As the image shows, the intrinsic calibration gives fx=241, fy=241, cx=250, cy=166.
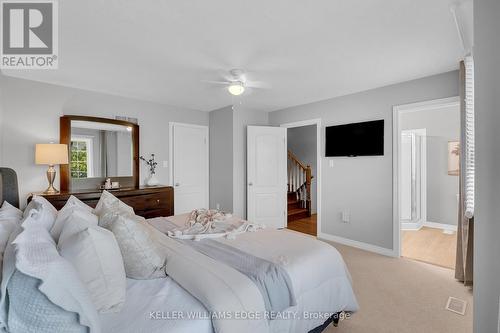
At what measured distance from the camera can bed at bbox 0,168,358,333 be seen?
108 cm

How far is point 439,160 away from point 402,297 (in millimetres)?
3459

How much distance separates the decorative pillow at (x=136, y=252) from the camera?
1.37m

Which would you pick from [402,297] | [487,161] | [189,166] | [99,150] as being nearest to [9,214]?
[99,150]

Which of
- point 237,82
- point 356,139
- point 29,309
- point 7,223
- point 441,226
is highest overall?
point 237,82

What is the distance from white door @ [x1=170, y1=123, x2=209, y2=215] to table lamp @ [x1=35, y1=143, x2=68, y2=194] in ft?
5.58

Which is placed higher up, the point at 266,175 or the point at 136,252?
the point at 266,175

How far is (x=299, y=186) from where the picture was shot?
6289 mm

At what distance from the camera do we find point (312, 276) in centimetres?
162

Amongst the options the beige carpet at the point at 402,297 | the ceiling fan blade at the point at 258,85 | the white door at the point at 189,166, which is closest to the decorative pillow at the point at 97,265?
the beige carpet at the point at 402,297

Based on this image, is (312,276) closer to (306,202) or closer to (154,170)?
(154,170)

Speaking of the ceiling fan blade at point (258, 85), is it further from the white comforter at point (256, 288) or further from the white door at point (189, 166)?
the white comforter at point (256, 288)

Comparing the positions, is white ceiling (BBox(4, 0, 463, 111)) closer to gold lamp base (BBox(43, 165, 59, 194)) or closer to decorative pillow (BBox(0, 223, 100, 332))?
gold lamp base (BBox(43, 165, 59, 194))

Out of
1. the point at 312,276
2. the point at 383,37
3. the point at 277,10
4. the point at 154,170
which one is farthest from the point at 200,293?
the point at 154,170

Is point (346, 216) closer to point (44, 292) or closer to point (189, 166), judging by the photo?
point (189, 166)
